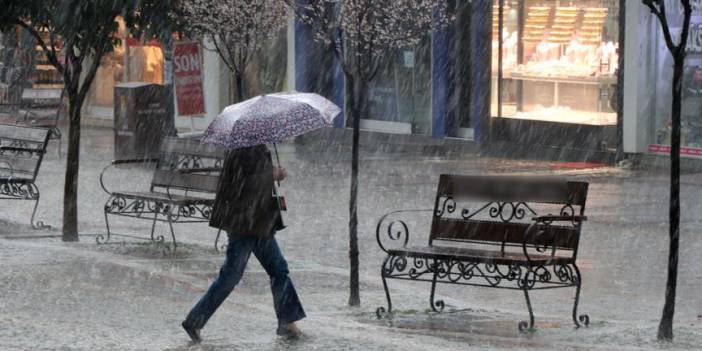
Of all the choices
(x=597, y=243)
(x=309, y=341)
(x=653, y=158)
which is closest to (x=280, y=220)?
(x=309, y=341)

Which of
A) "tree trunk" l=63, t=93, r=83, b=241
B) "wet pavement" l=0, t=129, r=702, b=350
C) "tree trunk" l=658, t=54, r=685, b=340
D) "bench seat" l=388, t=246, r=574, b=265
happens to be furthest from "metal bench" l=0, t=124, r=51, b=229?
"tree trunk" l=658, t=54, r=685, b=340

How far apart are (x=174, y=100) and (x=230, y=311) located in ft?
53.0

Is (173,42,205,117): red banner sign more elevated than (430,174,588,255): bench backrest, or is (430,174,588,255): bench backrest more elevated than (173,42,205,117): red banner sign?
(173,42,205,117): red banner sign

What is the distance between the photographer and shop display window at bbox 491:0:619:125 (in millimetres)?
22953

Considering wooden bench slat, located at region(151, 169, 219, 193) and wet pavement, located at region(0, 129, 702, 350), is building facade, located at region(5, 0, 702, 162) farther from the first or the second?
wooden bench slat, located at region(151, 169, 219, 193)

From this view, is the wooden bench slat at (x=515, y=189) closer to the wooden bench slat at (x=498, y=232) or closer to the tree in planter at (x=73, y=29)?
the wooden bench slat at (x=498, y=232)

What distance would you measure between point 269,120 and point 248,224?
700 mm

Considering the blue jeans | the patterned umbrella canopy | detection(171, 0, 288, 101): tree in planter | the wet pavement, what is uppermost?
detection(171, 0, 288, 101): tree in planter

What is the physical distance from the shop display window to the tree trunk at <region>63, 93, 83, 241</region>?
1104cm

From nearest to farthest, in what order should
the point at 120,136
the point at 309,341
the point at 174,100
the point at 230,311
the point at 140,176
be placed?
the point at 309,341, the point at 230,311, the point at 140,176, the point at 120,136, the point at 174,100

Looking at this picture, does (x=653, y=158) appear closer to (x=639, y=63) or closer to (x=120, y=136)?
(x=639, y=63)

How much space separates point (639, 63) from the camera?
21938mm

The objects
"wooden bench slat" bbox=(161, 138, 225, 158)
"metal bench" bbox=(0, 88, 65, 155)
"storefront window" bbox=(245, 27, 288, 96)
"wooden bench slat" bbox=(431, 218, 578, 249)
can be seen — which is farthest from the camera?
"storefront window" bbox=(245, 27, 288, 96)

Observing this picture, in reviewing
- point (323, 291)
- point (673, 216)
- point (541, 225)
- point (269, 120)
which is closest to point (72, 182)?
point (323, 291)
